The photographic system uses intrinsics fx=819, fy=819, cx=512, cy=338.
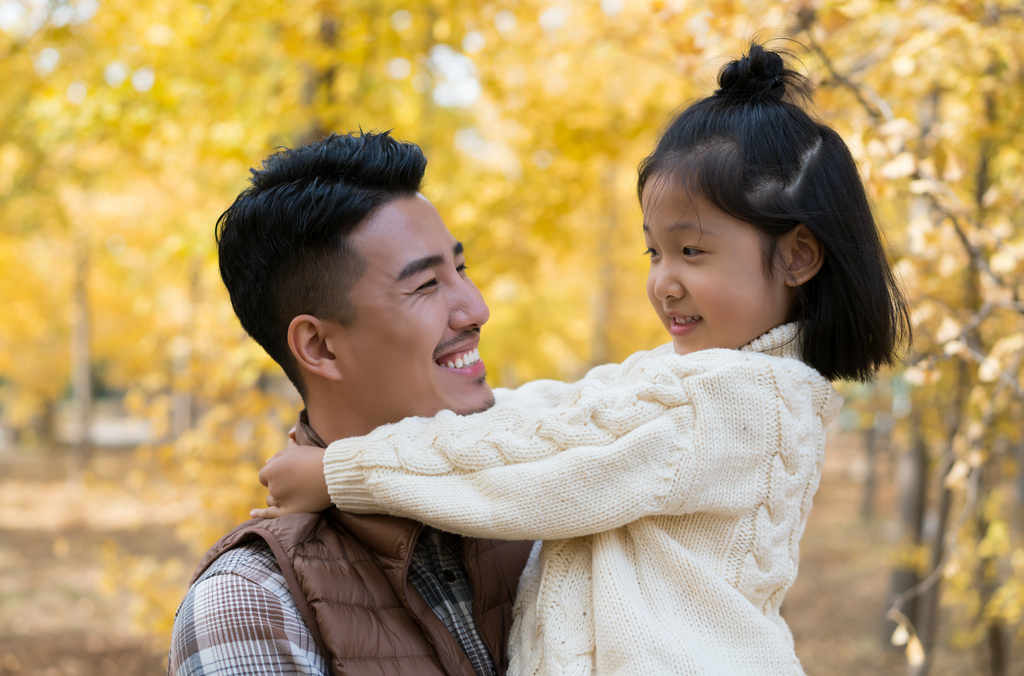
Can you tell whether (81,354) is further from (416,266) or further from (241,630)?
(241,630)

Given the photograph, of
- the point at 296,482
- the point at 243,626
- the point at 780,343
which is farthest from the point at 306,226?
the point at 780,343

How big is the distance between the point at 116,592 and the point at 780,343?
841 centimetres

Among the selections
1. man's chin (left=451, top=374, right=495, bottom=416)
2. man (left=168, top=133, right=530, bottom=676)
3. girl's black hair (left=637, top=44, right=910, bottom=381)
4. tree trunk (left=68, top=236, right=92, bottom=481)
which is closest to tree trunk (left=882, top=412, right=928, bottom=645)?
girl's black hair (left=637, top=44, right=910, bottom=381)

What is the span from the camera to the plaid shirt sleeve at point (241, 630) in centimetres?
134

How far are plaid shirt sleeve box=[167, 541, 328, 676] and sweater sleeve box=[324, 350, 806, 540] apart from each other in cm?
22

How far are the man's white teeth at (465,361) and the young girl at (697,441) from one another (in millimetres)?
174

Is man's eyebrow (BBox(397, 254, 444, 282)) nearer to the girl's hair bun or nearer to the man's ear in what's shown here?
the man's ear

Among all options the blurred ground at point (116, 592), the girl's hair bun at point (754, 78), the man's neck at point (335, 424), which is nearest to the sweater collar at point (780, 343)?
the girl's hair bun at point (754, 78)

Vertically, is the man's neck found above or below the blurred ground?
above

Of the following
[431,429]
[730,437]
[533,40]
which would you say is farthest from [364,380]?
[533,40]

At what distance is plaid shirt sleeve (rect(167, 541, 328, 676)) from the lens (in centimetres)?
134

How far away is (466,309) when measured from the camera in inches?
70.7

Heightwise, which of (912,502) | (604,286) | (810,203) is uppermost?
(810,203)

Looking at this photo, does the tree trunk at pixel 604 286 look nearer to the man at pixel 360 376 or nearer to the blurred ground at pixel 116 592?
the blurred ground at pixel 116 592
